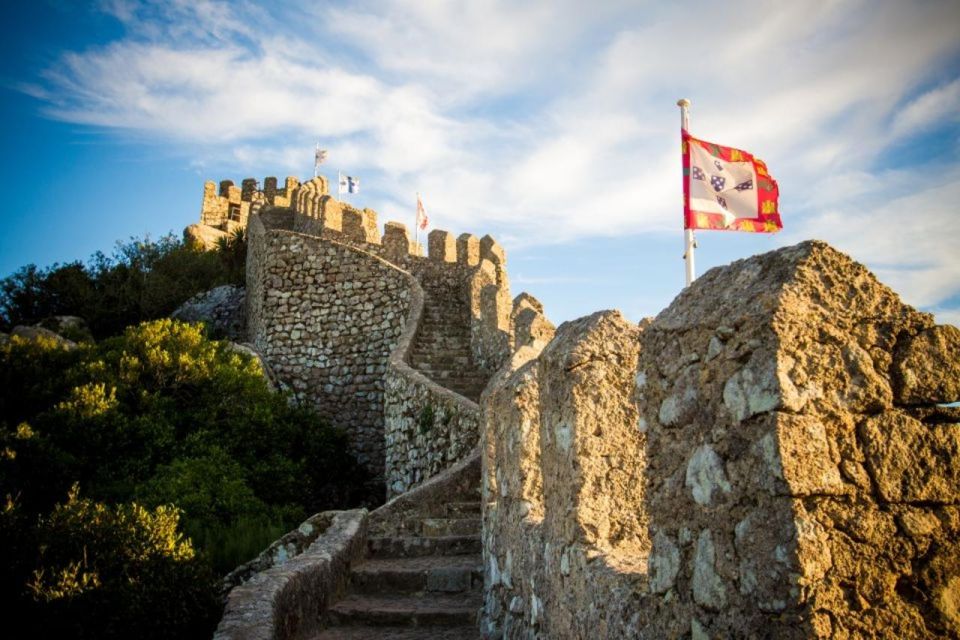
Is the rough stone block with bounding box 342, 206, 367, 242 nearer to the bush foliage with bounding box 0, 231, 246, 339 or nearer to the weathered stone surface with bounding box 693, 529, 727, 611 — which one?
the bush foliage with bounding box 0, 231, 246, 339

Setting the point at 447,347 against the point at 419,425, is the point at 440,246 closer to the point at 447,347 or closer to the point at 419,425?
the point at 447,347

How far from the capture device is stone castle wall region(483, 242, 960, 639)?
1930mm

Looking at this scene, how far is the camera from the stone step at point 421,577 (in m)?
6.91

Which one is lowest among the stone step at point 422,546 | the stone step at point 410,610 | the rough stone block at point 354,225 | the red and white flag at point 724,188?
the stone step at point 410,610

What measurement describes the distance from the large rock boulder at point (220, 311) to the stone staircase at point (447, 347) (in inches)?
244

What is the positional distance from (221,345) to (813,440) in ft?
46.6

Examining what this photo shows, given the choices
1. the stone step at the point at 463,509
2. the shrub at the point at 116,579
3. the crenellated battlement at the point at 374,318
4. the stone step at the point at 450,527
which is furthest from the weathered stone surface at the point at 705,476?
the crenellated battlement at the point at 374,318

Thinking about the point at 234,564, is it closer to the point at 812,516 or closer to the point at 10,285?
the point at 812,516

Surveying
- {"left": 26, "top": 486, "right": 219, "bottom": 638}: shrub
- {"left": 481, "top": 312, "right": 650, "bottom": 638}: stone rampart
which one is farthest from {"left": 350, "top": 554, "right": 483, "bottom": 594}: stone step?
{"left": 481, "top": 312, "right": 650, "bottom": 638}: stone rampart

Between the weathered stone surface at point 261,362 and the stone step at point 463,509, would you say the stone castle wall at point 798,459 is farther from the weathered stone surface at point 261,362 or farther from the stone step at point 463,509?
the weathered stone surface at point 261,362

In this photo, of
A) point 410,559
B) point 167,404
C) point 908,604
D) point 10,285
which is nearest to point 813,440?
point 908,604

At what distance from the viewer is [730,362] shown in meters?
2.19

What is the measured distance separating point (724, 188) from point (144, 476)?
9.08 meters

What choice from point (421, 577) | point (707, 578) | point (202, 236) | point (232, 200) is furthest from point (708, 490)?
point (232, 200)
